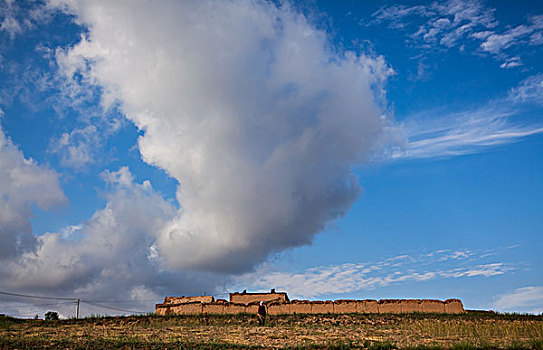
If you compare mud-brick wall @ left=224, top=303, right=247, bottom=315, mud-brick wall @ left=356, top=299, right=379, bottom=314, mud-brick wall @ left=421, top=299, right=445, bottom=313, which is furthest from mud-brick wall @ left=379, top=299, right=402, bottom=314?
mud-brick wall @ left=224, top=303, right=247, bottom=315

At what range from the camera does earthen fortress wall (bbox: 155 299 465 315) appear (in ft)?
140

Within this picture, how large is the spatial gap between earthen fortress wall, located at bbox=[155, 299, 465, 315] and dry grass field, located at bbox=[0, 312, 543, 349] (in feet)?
6.02

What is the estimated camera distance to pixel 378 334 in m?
29.2

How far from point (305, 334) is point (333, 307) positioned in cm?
1500

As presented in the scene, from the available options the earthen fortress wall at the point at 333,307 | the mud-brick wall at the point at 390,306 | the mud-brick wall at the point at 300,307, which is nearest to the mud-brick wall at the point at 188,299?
the earthen fortress wall at the point at 333,307

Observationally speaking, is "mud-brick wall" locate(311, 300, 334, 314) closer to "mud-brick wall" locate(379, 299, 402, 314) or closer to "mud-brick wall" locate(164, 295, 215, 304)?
"mud-brick wall" locate(379, 299, 402, 314)

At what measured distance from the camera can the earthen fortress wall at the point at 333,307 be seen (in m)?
42.8

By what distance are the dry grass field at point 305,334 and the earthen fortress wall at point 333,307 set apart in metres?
1.84

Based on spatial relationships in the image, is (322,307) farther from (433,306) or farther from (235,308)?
(433,306)

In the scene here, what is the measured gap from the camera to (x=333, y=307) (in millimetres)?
43812

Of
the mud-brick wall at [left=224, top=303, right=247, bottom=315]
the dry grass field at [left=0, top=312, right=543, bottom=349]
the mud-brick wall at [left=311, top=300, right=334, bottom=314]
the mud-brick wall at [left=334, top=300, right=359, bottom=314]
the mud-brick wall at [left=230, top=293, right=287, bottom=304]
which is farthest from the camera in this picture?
→ the mud-brick wall at [left=230, top=293, right=287, bottom=304]

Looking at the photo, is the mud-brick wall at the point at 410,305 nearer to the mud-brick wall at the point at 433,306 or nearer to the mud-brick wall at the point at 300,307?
the mud-brick wall at the point at 433,306

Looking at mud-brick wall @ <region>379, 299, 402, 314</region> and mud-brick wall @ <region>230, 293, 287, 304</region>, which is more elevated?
mud-brick wall @ <region>230, 293, 287, 304</region>

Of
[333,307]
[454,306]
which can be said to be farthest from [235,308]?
[454,306]
